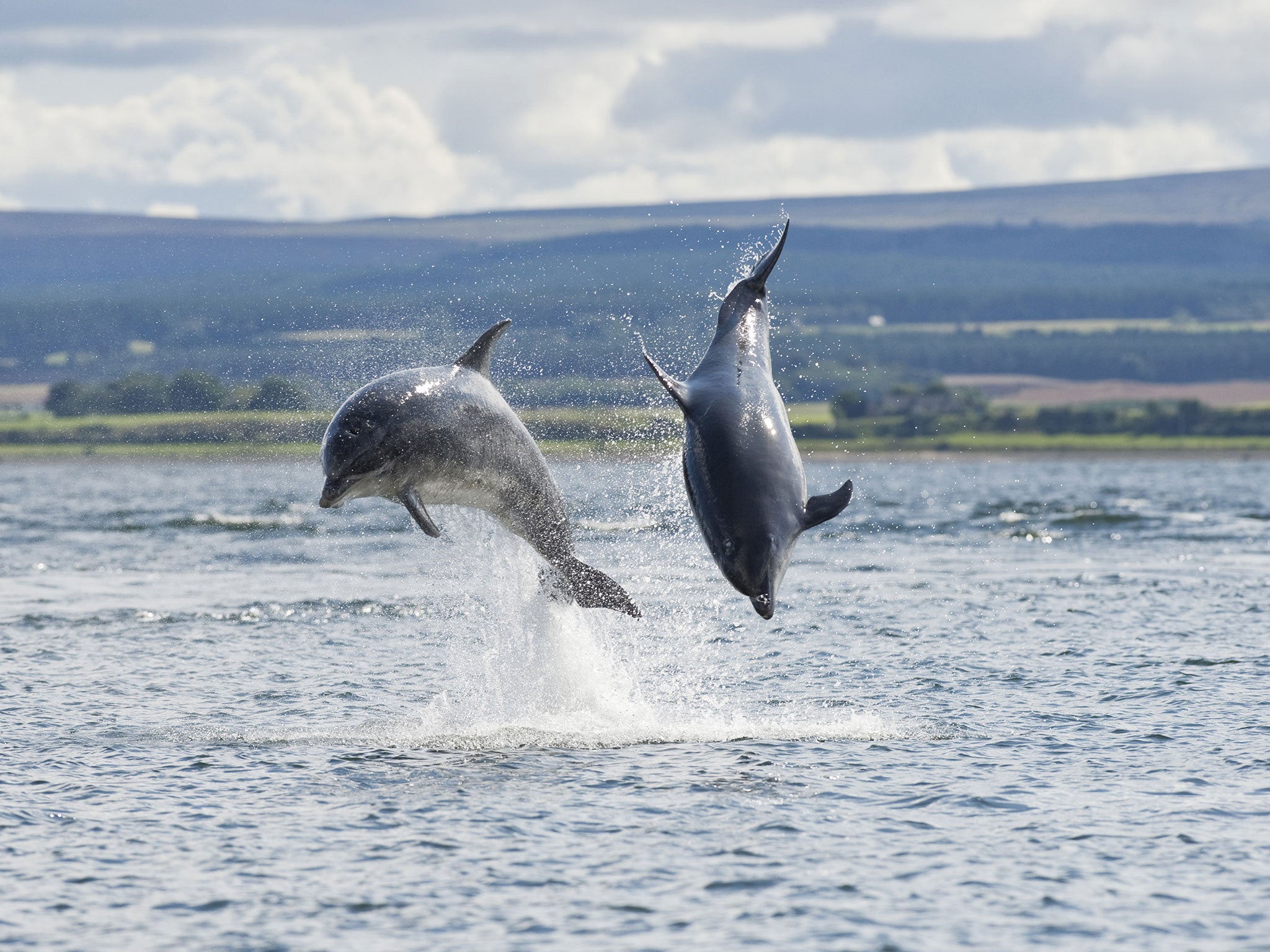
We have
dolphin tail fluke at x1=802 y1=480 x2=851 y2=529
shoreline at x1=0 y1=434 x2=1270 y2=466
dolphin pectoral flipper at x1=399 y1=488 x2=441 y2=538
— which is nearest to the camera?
dolphin tail fluke at x1=802 y1=480 x2=851 y2=529

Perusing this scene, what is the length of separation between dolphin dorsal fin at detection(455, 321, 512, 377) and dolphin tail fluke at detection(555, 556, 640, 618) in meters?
2.44

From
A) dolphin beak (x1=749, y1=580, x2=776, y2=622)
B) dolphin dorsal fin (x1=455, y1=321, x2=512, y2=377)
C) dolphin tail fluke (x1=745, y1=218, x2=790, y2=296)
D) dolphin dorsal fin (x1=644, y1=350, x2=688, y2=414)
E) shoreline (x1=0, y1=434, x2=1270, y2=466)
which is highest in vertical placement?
dolphin tail fluke (x1=745, y1=218, x2=790, y2=296)

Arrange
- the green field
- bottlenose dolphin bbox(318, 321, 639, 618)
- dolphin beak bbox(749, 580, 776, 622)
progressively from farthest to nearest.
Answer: the green field → bottlenose dolphin bbox(318, 321, 639, 618) → dolphin beak bbox(749, 580, 776, 622)

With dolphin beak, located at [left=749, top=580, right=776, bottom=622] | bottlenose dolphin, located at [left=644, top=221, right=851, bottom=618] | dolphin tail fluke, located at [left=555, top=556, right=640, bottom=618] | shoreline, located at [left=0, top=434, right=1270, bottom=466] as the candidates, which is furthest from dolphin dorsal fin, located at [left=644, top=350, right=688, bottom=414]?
shoreline, located at [left=0, top=434, right=1270, bottom=466]

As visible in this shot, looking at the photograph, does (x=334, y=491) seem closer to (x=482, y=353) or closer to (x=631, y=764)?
(x=482, y=353)

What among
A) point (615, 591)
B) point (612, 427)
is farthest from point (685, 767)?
point (612, 427)

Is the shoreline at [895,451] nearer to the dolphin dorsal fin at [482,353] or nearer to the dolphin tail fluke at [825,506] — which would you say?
the dolphin dorsal fin at [482,353]

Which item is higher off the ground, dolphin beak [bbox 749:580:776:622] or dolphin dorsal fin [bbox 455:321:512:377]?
dolphin dorsal fin [bbox 455:321:512:377]

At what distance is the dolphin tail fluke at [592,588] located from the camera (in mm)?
19922

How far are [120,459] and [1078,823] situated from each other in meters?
162

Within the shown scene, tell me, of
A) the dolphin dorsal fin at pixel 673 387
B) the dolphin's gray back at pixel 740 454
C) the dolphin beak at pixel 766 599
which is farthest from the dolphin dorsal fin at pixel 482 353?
the dolphin beak at pixel 766 599

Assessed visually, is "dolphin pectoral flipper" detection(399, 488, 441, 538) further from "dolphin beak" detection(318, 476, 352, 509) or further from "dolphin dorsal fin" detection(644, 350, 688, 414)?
"dolphin dorsal fin" detection(644, 350, 688, 414)

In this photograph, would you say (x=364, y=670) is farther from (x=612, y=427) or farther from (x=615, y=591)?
(x=612, y=427)

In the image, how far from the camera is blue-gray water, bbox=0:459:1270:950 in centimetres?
1523
